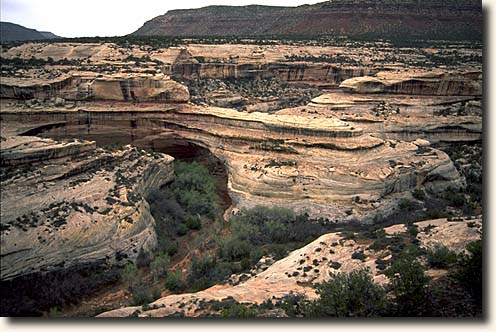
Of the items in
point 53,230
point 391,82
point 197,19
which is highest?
point 197,19

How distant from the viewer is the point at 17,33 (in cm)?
1811

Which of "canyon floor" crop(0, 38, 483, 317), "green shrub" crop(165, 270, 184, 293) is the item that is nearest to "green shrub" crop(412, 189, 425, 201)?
"canyon floor" crop(0, 38, 483, 317)

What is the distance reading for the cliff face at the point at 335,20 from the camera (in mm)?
42487

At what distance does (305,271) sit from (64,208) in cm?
599

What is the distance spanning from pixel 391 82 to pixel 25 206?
62.1 feet

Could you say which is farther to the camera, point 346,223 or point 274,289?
point 346,223

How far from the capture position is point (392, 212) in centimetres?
1658

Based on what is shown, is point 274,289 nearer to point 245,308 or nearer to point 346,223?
point 245,308

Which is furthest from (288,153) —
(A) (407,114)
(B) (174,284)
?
(A) (407,114)

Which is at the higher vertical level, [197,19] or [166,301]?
[197,19]

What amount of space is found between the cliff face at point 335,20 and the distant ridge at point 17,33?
2135cm

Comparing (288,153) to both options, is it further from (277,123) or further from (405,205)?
(405,205)

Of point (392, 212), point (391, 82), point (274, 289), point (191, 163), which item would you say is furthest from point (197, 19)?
point (274, 289)

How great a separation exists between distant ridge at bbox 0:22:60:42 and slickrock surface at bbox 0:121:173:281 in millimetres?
2865
